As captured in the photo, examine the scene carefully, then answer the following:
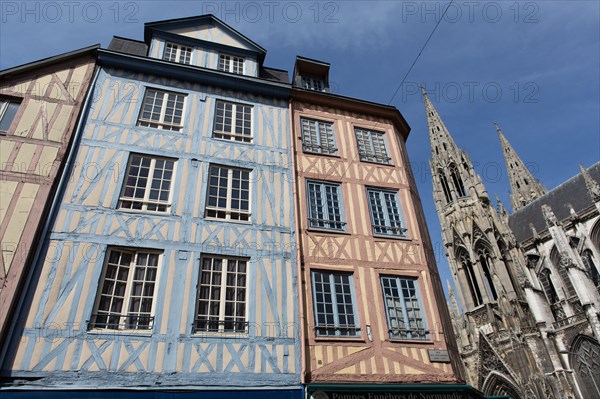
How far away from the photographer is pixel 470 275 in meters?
28.9

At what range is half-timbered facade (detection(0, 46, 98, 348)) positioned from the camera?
6148 millimetres

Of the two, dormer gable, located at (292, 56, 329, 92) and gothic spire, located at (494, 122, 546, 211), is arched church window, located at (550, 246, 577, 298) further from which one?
dormer gable, located at (292, 56, 329, 92)

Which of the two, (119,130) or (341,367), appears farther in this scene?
(119,130)

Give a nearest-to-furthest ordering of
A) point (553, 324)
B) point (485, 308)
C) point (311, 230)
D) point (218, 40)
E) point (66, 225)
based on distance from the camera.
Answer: point (66, 225) < point (311, 230) < point (218, 40) < point (553, 324) < point (485, 308)

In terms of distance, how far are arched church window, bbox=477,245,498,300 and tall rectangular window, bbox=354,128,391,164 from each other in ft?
70.2

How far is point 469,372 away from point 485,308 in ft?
14.3

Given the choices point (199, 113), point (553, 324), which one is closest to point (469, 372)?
point (553, 324)

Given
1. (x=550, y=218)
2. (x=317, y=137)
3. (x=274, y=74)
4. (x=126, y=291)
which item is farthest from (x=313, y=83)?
(x=550, y=218)

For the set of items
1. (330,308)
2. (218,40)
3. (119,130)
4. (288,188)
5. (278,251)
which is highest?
(218,40)

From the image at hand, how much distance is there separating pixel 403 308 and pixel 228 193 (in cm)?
438

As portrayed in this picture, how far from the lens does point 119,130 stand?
8352mm

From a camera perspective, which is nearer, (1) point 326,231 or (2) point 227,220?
(2) point 227,220

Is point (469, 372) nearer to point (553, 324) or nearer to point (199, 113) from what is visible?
point (553, 324)

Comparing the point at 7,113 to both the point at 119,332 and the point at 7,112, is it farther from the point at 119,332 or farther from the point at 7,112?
the point at 119,332
